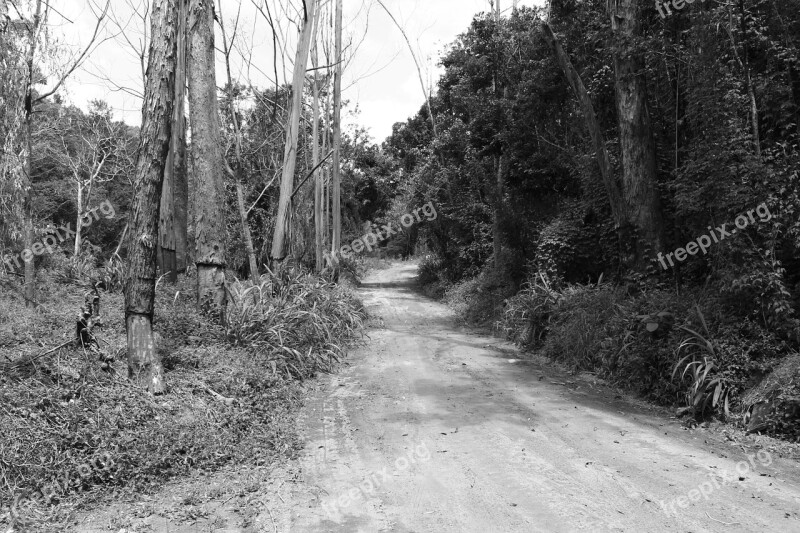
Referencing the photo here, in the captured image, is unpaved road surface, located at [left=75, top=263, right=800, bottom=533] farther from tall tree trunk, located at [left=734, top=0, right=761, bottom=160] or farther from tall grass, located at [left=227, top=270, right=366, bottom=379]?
tall tree trunk, located at [left=734, top=0, right=761, bottom=160]

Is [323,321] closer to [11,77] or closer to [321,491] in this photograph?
[321,491]

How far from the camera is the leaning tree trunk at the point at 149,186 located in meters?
5.97

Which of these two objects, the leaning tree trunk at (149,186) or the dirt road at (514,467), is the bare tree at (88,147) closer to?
the leaning tree trunk at (149,186)

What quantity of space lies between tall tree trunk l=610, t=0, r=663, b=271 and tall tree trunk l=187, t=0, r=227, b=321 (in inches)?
273

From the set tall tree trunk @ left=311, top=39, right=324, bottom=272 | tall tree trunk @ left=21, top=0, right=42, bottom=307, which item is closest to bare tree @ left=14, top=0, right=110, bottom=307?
tall tree trunk @ left=21, top=0, right=42, bottom=307

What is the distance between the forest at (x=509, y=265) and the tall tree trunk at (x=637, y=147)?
0.04 m

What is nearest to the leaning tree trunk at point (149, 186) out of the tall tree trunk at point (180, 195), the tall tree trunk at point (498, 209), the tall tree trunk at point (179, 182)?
the tall tree trunk at point (179, 182)

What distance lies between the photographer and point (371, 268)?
132ft

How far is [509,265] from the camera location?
52.6 ft

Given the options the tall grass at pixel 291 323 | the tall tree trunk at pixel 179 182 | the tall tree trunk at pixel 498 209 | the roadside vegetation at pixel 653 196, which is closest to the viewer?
the roadside vegetation at pixel 653 196

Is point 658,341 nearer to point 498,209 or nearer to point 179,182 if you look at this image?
point 498,209

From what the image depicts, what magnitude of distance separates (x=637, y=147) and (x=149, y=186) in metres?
8.03

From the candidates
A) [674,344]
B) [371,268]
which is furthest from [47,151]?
[674,344]

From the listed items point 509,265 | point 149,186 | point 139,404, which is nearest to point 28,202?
point 149,186
